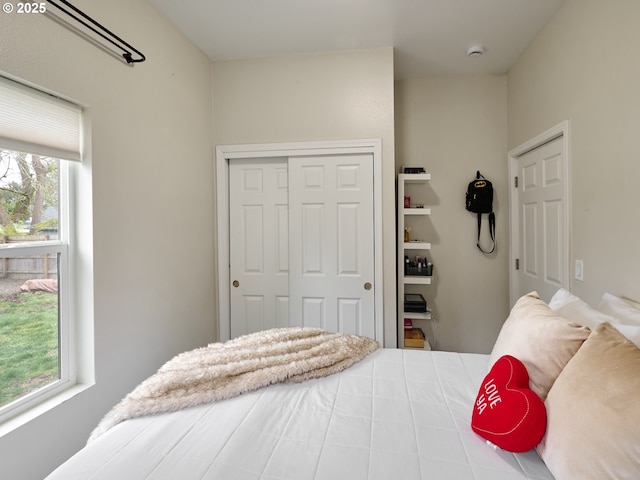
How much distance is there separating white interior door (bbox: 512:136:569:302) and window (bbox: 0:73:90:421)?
2.82 metres

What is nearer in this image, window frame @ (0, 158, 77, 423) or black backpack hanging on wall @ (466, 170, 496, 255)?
window frame @ (0, 158, 77, 423)

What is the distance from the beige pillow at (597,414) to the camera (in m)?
0.64

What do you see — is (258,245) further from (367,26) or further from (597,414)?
(597,414)

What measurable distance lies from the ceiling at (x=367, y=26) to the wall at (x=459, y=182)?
32cm

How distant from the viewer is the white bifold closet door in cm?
249

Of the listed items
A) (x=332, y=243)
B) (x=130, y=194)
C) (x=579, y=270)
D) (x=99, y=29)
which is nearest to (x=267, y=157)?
(x=332, y=243)

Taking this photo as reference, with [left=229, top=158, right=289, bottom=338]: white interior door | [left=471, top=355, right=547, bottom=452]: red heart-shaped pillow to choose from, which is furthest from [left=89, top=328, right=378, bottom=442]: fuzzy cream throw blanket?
[left=229, top=158, right=289, bottom=338]: white interior door

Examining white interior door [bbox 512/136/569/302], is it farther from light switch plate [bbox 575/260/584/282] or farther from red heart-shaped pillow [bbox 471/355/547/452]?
red heart-shaped pillow [bbox 471/355/547/452]

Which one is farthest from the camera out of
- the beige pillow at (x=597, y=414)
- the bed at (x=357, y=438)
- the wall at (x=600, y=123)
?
the wall at (x=600, y=123)

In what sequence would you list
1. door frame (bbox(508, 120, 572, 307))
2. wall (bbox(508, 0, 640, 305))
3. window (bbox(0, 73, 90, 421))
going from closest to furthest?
window (bbox(0, 73, 90, 421)) → wall (bbox(508, 0, 640, 305)) → door frame (bbox(508, 120, 572, 307))

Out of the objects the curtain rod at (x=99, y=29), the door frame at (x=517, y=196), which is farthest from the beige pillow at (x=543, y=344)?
the curtain rod at (x=99, y=29)

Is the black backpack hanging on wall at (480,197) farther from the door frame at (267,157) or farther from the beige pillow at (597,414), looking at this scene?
the beige pillow at (597,414)

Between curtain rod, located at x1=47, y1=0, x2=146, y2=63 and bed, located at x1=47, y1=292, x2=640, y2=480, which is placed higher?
curtain rod, located at x1=47, y1=0, x2=146, y2=63

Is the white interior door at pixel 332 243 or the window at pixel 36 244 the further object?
the white interior door at pixel 332 243
